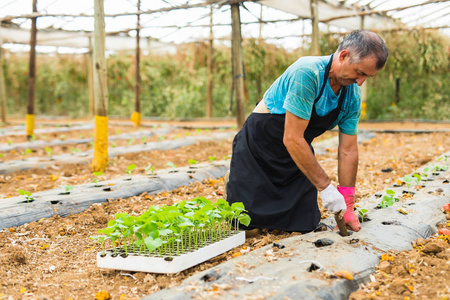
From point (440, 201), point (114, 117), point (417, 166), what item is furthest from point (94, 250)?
point (114, 117)

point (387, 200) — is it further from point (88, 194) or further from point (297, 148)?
point (88, 194)

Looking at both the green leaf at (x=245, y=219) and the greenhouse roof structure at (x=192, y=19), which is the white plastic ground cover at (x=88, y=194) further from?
the greenhouse roof structure at (x=192, y=19)

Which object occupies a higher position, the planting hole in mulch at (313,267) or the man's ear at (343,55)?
the man's ear at (343,55)

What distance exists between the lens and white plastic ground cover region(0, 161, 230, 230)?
2996 millimetres

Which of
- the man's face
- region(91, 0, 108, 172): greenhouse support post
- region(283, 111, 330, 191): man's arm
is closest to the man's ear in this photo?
the man's face

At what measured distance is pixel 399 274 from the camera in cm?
193

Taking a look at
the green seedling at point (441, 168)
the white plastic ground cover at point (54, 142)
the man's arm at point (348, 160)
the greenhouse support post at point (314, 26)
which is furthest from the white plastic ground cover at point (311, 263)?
the white plastic ground cover at point (54, 142)

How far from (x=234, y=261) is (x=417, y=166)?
365 centimetres

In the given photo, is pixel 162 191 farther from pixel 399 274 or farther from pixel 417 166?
pixel 417 166

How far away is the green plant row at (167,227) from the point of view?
1.99m

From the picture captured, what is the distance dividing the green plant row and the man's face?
35.8 inches

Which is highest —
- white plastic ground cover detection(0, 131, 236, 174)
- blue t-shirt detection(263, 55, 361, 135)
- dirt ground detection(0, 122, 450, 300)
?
blue t-shirt detection(263, 55, 361, 135)

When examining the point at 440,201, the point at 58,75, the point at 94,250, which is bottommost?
the point at 94,250

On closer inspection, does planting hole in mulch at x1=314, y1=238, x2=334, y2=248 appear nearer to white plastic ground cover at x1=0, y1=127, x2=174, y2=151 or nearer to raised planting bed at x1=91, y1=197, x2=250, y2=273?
raised planting bed at x1=91, y1=197, x2=250, y2=273
